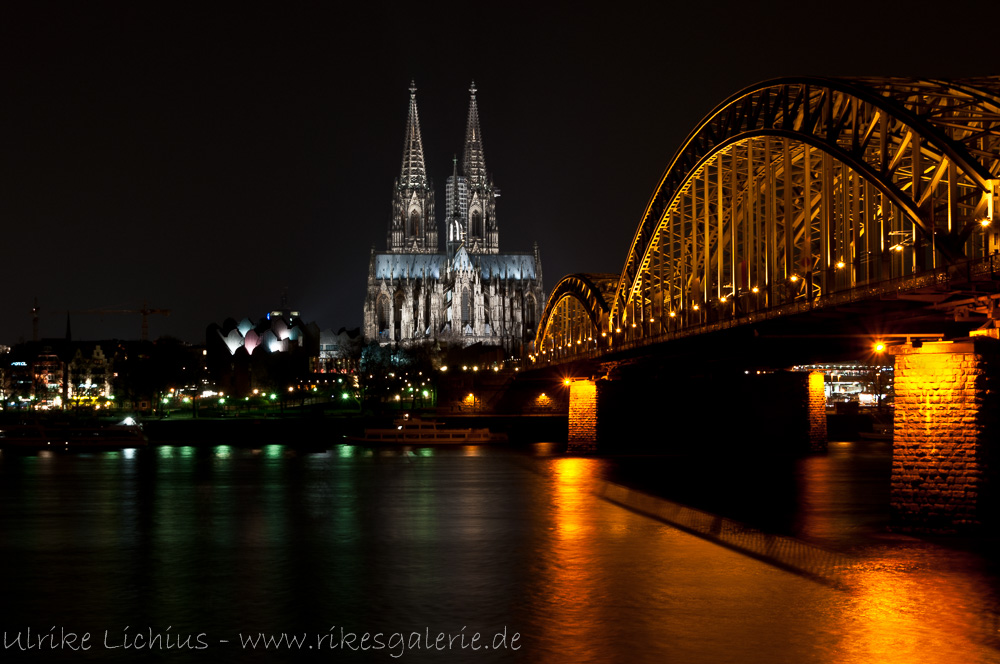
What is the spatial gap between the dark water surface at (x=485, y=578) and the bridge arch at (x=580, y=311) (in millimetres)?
40019

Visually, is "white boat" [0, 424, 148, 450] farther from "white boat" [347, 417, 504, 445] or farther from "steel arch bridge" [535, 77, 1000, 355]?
"steel arch bridge" [535, 77, 1000, 355]

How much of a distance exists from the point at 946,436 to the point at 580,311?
91.6m

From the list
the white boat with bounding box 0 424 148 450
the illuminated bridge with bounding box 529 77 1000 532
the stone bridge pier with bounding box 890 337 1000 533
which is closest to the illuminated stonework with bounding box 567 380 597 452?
the illuminated bridge with bounding box 529 77 1000 532

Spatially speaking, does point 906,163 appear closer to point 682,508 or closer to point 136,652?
point 682,508

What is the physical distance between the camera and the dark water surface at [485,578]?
23.0 m

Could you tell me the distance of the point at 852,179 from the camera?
156ft

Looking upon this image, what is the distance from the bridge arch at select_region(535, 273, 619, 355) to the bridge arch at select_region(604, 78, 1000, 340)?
21703 millimetres

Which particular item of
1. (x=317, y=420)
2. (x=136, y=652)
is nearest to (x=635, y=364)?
(x=317, y=420)

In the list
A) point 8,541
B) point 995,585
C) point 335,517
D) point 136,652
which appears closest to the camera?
point 136,652

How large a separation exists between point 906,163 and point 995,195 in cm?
2235

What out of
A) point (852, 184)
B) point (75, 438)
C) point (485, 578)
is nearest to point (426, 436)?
point (75, 438)

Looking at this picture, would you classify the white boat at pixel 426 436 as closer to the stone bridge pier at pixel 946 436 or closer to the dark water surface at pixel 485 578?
the dark water surface at pixel 485 578

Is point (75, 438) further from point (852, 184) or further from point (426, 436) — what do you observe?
point (852, 184)

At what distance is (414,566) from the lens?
109ft
